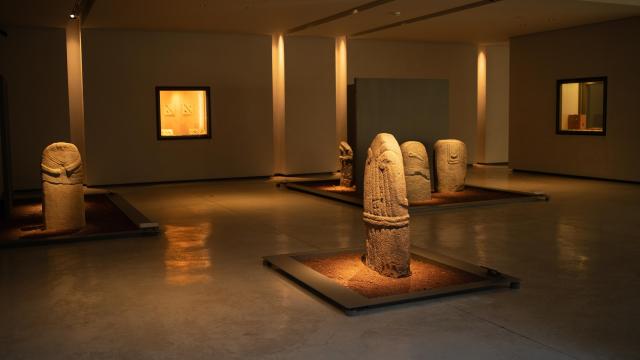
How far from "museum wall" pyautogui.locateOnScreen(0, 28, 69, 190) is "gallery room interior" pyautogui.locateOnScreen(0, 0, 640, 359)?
1.7 inches

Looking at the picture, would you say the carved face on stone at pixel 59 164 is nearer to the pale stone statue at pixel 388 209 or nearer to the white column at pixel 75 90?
the pale stone statue at pixel 388 209

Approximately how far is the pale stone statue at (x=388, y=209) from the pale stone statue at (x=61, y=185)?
508cm

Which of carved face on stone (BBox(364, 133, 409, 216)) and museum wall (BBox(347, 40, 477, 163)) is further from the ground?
museum wall (BBox(347, 40, 477, 163))

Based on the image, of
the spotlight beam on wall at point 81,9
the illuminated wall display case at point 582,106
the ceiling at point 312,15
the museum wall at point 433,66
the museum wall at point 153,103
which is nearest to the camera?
the spotlight beam on wall at point 81,9

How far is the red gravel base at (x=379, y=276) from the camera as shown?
6.81 metres

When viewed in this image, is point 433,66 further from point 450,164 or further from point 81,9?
point 81,9

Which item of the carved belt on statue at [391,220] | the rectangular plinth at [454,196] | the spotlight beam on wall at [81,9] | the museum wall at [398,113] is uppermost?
the spotlight beam on wall at [81,9]

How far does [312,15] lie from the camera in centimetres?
1548

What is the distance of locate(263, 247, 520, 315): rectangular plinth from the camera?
20.9 feet

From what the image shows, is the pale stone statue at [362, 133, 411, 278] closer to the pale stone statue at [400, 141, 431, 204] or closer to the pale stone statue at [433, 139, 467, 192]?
the pale stone statue at [400, 141, 431, 204]

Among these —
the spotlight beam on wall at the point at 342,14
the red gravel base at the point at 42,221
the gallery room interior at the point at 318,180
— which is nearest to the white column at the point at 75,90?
the gallery room interior at the point at 318,180

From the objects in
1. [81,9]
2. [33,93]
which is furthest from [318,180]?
[33,93]

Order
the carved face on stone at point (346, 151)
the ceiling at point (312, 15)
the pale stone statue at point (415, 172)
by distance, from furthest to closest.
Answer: the carved face on stone at point (346, 151), the ceiling at point (312, 15), the pale stone statue at point (415, 172)

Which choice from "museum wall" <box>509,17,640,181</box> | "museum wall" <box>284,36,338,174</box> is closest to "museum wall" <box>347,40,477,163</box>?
"museum wall" <box>284,36,338,174</box>
